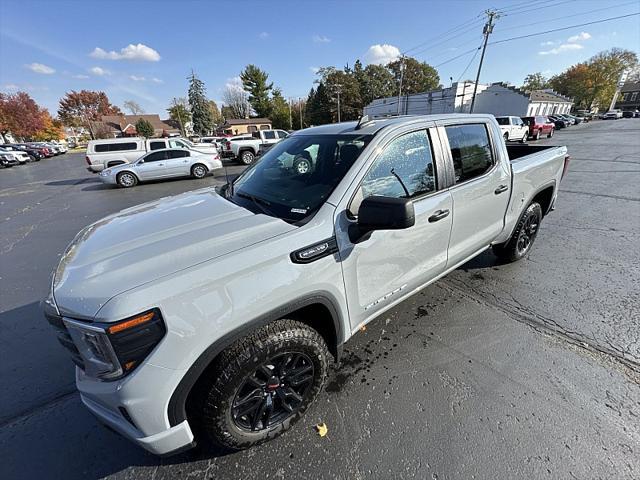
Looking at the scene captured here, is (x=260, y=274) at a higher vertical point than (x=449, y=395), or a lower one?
higher

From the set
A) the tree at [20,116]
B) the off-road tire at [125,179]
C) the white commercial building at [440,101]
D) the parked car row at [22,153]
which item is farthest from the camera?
the tree at [20,116]

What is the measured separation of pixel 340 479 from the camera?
166 centimetres

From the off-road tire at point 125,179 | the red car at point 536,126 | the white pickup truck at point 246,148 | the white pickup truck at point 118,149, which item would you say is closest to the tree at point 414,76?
the red car at point 536,126

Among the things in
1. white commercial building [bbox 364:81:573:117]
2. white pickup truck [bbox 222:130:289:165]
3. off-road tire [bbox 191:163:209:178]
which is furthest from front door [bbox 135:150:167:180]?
white commercial building [bbox 364:81:573:117]

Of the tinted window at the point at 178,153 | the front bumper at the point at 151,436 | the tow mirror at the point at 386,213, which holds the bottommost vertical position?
the front bumper at the point at 151,436

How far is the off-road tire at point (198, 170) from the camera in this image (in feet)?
43.1

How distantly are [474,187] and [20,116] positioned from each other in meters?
74.7

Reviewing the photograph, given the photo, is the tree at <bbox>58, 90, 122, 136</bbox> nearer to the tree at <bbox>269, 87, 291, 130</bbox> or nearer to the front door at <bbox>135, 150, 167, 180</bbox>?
the tree at <bbox>269, 87, 291, 130</bbox>

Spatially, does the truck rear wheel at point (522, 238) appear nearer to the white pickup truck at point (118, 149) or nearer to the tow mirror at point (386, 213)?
the tow mirror at point (386, 213)

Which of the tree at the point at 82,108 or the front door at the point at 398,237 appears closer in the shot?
the front door at the point at 398,237

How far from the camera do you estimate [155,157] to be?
12.5 m

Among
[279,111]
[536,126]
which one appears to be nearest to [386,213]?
[536,126]

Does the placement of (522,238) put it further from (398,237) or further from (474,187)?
(398,237)

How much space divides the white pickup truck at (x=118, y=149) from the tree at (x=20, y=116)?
55.8 meters
